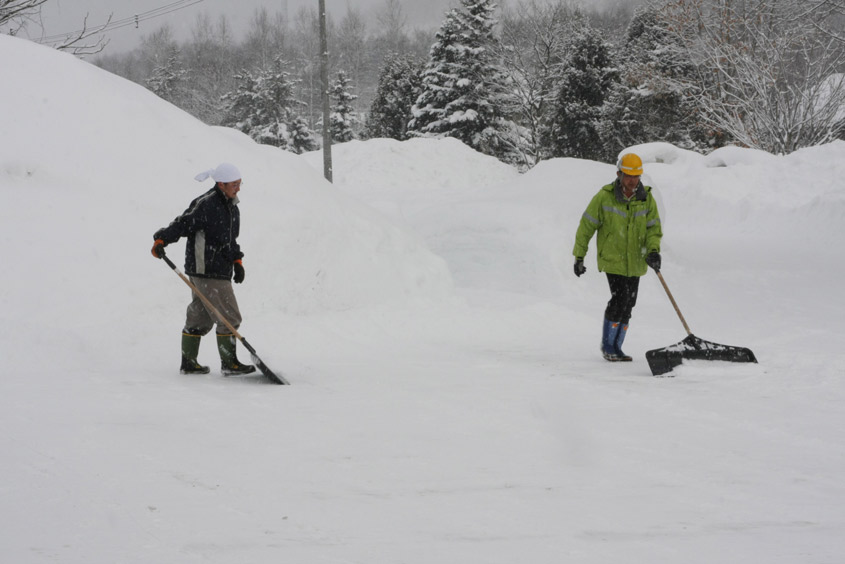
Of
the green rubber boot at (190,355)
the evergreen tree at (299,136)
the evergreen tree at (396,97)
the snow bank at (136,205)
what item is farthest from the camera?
the evergreen tree at (299,136)

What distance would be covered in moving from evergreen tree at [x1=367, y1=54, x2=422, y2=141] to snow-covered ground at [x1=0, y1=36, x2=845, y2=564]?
29.5m

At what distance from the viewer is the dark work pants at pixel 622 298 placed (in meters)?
6.25

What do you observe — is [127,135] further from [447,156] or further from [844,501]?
[447,156]

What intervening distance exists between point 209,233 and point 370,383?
1.66 meters

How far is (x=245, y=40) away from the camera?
256 feet

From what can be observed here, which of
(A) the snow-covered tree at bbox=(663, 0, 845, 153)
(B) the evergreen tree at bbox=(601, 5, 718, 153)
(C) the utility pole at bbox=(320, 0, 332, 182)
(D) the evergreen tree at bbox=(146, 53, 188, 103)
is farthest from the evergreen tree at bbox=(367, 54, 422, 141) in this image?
(D) the evergreen tree at bbox=(146, 53, 188, 103)

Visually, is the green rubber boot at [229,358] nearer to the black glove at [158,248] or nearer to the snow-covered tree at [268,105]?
the black glove at [158,248]

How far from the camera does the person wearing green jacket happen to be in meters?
6.16

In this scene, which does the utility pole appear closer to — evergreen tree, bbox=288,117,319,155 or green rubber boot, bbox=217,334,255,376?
green rubber boot, bbox=217,334,255,376

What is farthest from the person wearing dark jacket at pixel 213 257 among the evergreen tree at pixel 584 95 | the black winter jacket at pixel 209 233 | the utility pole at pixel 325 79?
the evergreen tree at pixel 584 95

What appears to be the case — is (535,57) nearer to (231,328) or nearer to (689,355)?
(689,355)

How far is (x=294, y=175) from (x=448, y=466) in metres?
6.10

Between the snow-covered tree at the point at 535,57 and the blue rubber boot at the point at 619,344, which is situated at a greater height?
the snow-covered tree at the point at 535,57

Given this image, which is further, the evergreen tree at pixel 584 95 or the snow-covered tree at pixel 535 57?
the snow-covered tree at pixel 535 57
